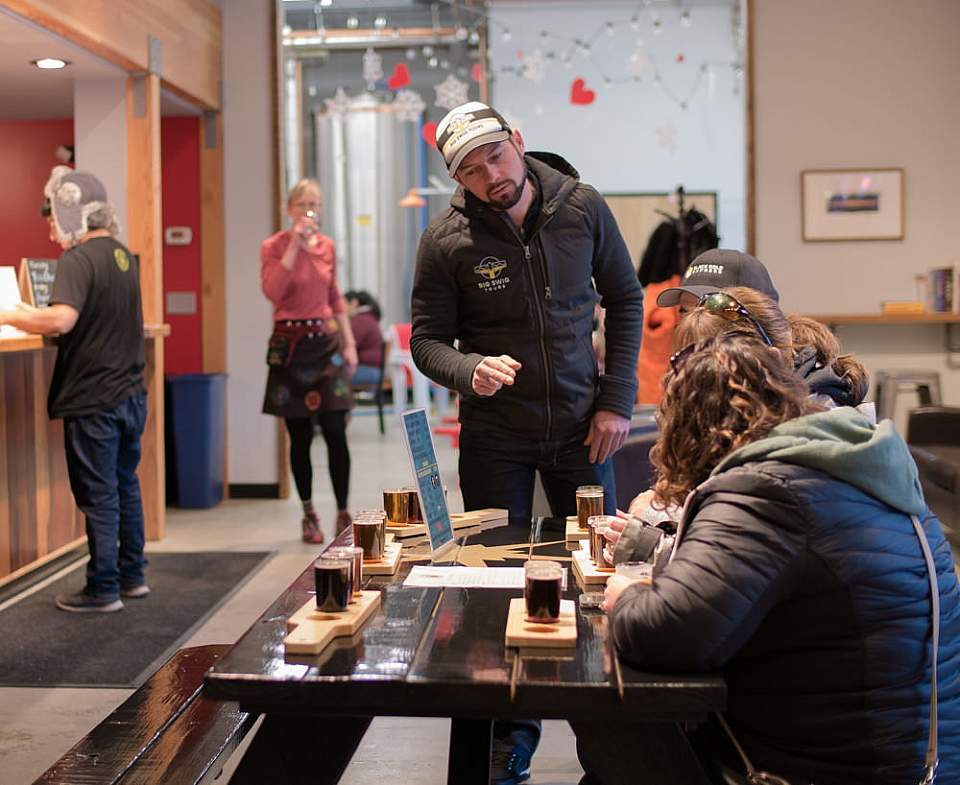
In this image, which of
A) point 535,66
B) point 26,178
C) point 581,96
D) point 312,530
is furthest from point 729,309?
point 535,66

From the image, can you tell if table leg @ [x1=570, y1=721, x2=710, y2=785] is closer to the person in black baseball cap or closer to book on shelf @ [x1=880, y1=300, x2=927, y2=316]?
the person in black baseball cap

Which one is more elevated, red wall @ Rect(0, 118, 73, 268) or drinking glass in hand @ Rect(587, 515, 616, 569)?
red wall @ Rect(0, 118, 73, 268)

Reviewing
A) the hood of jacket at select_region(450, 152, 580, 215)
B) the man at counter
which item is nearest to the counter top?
the man at counter

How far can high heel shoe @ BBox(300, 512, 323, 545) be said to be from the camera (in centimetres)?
565

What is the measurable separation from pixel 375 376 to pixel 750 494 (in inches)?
349

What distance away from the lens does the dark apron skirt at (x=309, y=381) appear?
216 inches

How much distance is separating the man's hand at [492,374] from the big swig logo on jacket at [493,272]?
0.95ft

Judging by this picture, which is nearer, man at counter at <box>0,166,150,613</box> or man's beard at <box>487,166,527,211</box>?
man's beard at <box>487,166,527,211</box>

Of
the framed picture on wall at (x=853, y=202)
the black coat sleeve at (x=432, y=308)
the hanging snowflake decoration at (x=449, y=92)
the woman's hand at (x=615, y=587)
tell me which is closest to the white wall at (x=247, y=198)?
the hanging snowflake decoration at (x=449, y=92)

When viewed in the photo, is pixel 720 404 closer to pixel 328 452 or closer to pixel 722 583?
pixel 722 583

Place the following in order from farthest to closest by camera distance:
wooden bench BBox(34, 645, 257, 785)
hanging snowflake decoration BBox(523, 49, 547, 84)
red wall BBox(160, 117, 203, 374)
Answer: hanging snowflake decoration BBox(523, 49, 547, 84), red wall BBox(160, 117, 203, 374), wooden bench BBox(34, 645, 257, 785)

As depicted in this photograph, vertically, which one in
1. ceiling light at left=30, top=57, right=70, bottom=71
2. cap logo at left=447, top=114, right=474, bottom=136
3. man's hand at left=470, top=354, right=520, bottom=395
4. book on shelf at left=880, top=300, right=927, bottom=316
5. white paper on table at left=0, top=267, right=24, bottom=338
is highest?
ceiling light at left=30, top=57, right=70, bottom=71

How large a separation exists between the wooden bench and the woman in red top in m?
3.17

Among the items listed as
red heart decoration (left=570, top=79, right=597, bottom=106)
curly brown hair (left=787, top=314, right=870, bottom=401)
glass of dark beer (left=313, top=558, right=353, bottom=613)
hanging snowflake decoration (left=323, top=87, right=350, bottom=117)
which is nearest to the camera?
glass of dark beer (left=313, top=558, right=353, bottom=613)
